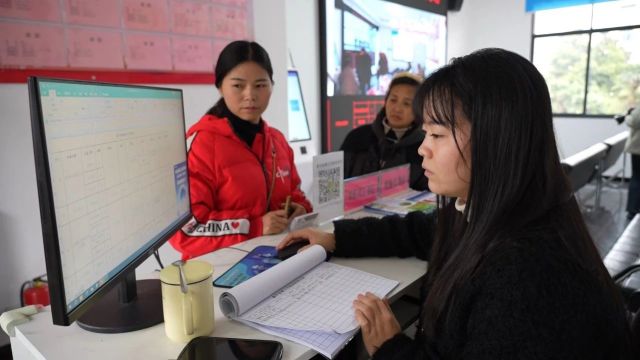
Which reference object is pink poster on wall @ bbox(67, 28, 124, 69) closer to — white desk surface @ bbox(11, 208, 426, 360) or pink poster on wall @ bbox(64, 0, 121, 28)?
pink poster on wall @ bbox(64, 0, 121, 28)

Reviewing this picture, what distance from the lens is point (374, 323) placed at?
894 mm

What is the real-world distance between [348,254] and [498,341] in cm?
63

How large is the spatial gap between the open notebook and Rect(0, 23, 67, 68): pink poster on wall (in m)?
1.56

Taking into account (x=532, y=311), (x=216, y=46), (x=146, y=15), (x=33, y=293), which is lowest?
(x=33, y=293)

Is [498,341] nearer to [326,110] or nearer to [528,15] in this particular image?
[326,110]

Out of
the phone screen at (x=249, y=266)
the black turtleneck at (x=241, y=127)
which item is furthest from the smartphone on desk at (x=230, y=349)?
the black turtleneck at (x=241, y=127)

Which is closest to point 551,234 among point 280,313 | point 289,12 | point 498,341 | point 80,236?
A: point 498,341

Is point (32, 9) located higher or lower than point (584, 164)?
higher

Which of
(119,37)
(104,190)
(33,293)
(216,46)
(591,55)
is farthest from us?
(591,55)

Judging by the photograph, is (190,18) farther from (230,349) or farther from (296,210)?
(230,349)

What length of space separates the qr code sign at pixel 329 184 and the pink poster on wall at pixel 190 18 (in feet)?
4.62

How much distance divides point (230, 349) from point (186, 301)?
117 millimetres

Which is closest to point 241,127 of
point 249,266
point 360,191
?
point 360,191

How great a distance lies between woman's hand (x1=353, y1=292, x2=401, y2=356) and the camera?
88 centimetres
